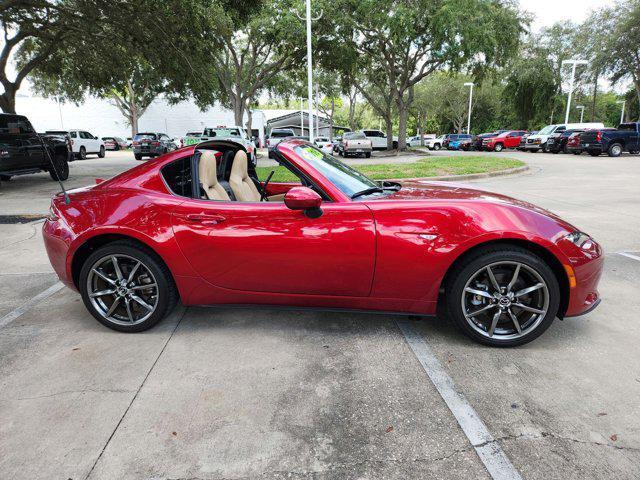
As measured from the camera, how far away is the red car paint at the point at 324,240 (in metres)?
2.71

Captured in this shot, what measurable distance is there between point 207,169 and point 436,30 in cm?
2238

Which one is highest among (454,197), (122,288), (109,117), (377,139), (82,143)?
(109,117)

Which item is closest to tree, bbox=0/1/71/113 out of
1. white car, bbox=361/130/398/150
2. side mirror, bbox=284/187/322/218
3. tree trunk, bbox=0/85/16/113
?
tree trunk, bbox=0/85/16/113

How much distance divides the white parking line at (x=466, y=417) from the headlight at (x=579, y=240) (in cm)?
116

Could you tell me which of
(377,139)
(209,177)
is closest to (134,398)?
(209,177)

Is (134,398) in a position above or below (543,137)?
below

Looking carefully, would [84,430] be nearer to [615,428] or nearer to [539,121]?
[615,428]

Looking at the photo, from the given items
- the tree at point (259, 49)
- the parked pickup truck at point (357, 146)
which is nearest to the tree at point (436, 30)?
the tree at point (259, 49)

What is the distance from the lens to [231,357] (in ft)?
A: 9.32

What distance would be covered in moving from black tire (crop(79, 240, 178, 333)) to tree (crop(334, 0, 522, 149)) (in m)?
22.1

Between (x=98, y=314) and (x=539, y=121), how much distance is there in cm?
5200

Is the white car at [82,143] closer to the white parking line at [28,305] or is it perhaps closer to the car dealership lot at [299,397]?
the white parking line at [28,305]

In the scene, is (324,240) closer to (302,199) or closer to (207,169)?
(302,199)

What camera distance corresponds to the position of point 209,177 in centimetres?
327
